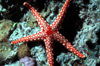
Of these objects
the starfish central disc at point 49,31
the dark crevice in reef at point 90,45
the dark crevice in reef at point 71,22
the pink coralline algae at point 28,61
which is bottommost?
the dark crevice in reef at point 90,45

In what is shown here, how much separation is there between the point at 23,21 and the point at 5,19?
77 centimetres

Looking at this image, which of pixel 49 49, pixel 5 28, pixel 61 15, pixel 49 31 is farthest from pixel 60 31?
pixel 5 28

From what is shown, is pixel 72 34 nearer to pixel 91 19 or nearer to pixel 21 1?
pixel 91 19

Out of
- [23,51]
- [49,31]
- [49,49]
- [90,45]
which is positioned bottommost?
[90,45]

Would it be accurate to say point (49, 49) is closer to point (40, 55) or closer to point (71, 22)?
point (40, 55)

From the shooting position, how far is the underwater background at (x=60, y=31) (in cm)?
257

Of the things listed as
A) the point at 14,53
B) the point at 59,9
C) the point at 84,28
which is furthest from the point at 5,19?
the point at 84,28

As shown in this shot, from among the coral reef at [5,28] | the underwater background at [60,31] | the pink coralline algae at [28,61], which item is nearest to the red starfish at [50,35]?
the underwater background at [60,31]

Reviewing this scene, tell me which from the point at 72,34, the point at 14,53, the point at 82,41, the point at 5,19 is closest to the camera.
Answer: the point at 82,41

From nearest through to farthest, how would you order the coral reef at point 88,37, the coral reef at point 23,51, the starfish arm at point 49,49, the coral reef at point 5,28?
the coral reef at point 88,37
the starfish arm at point 49,49
the coral reef at point 23,51
the coral reef at point 5,28

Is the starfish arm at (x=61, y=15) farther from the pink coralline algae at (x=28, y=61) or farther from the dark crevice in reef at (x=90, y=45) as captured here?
the pink coralline algae at (x=28, y=61)

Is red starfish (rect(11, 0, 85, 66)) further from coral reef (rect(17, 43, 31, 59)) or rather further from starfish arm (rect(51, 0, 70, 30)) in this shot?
coral reef (rect(17, 43, 31, 59))

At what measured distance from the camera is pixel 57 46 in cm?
288

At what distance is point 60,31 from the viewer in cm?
290
